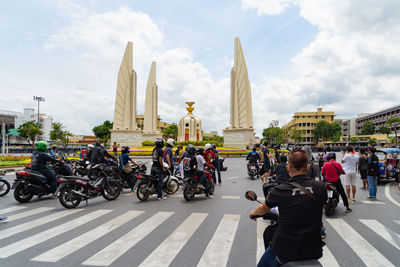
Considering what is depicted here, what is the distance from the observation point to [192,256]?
3742mm

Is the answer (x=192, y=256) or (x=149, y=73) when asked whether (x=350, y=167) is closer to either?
(x=192, y=256)

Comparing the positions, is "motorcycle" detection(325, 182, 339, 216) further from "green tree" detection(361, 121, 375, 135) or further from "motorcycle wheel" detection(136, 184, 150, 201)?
"green tree" detection(361, 121, 375, 135)

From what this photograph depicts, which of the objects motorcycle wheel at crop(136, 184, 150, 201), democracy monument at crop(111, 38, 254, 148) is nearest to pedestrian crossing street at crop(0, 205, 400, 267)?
motorcycle wheel at crop(136, 184, 150, 201)

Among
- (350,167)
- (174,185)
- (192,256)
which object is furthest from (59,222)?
(350,167)

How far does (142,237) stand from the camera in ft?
14.9

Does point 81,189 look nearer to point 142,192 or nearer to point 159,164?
point 142,192

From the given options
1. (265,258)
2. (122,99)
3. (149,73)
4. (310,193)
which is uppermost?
(149,73)

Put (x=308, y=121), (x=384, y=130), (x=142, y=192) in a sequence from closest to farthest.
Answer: (x=142, y=192), (x=384, y=130), (x=308, y=121)

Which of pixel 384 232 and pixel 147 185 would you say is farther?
pixel 147 185

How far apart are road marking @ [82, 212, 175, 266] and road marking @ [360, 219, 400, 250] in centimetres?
438

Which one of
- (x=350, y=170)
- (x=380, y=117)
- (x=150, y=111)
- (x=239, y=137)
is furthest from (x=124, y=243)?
(x=380, y=117)

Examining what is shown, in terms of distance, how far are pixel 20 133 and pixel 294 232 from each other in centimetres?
7587

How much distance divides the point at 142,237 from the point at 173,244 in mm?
706

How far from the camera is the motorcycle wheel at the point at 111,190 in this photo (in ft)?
25.6
